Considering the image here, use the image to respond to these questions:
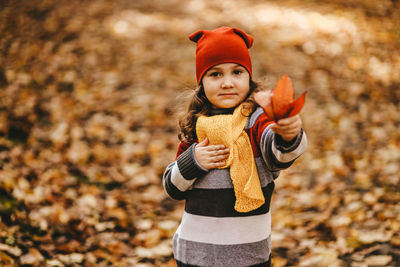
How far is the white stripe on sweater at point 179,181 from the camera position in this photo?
149 centimetres

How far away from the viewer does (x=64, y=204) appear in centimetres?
329

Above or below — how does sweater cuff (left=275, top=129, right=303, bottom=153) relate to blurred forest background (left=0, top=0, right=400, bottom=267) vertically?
above

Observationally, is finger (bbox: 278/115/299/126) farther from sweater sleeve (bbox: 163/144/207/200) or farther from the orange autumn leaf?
sweater sleeve (bbox: 163/144/207/200)

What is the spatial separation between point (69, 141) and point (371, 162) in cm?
366

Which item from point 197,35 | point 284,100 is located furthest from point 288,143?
point 197,35

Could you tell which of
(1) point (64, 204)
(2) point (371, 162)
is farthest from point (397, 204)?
(1) point (64, 204)

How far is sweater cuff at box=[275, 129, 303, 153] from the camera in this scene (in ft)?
4.15

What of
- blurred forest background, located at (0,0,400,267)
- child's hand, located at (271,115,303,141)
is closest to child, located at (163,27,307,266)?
child's hand, located at (271,115,303,141)

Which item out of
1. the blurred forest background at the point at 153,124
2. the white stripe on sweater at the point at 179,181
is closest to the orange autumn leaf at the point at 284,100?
the white stripe on sweater at the point at 179,181

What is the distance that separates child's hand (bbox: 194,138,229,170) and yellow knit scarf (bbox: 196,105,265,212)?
0.08ft

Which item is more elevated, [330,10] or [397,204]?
[330,10]

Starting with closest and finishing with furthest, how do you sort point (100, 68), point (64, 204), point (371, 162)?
1. point (64, 204)
2. point (371, 162)
3. point (100, 68)

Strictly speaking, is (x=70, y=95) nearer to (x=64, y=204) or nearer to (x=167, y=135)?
(x=167, y=135)

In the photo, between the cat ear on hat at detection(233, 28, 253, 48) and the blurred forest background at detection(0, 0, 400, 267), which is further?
the blurred forest background at detection(0, 0, 400, 267)
